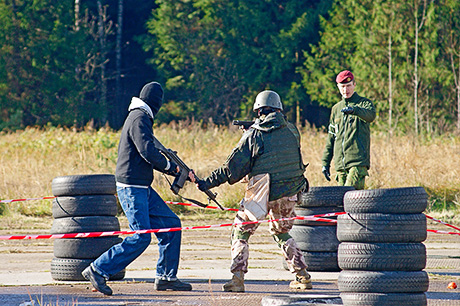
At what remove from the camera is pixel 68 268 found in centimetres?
815

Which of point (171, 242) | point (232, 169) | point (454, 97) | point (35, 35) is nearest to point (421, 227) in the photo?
point (232, 169)

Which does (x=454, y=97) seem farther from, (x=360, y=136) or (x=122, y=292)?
(x=122, y=292)

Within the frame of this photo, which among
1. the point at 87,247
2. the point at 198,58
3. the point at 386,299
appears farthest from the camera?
the point at 198,58

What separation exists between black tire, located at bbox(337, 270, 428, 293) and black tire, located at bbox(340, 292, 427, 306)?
32 millimetres

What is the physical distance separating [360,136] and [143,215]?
310 centimetres

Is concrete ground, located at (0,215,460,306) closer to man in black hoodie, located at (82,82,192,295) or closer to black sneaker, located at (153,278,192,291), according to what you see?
black sneaker, located at (153,278,192,291)

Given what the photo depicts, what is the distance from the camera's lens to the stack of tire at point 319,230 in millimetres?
8539

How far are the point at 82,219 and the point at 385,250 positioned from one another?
3.40m

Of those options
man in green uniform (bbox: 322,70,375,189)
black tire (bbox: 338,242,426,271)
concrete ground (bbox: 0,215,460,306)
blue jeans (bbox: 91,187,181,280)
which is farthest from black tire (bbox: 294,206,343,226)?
black tire (bbox: 338,242,426,271)

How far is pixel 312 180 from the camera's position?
16.1 metres

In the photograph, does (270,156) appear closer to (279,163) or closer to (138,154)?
(279,163)

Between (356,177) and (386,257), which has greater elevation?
(356,177)

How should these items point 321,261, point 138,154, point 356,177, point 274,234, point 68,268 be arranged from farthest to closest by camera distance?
1. point 356,177
2. point 321,261
3. point 68,268
4. point 274,234
5. point 138,154

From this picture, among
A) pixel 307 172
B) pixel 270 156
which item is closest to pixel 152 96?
pixel 270 156
